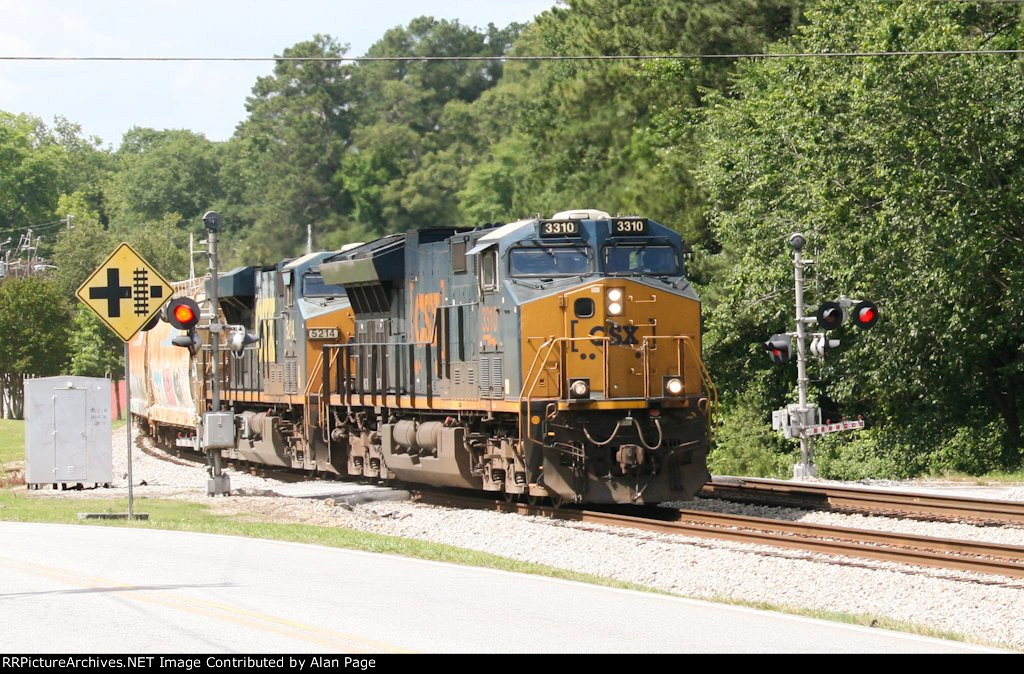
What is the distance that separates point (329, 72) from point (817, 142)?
102 metres

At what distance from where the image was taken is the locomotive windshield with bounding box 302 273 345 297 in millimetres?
30078

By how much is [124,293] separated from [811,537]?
10.5m

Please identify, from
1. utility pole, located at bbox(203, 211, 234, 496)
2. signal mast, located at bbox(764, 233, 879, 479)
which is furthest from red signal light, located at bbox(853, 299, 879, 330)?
utility pole, located at bbox(203, 211, 234, 496)

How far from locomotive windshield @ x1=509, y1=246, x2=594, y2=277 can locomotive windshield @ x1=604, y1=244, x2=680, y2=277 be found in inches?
13.0

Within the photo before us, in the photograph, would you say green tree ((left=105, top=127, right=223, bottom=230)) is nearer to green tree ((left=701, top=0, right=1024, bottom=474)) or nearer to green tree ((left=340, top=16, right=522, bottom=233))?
green tree ((left=340, top=16, right=522, bottom=233))

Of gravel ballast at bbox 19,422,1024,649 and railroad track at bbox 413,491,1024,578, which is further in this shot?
railroad track at bbox 413,491,1024,578

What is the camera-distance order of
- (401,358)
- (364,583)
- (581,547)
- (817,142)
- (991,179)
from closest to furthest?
(364,583)
(581,547)
(401,358)
(991,179)
(817,142)

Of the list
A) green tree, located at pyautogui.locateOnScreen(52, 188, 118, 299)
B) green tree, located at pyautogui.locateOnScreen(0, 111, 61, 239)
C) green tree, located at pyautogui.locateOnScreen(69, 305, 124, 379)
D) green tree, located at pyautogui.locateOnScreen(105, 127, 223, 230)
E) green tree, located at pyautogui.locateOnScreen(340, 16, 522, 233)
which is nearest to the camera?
green tree, located at pyautogui.locateOnScreen(69, 305, 124, 379)

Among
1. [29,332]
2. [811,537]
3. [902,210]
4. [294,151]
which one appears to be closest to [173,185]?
[294,151]

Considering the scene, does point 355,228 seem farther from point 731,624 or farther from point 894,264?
point 731,624

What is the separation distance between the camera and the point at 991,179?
107 ft

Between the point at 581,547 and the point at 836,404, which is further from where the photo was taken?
the point at 836,404

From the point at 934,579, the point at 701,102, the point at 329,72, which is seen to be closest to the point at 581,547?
the point at 934,579

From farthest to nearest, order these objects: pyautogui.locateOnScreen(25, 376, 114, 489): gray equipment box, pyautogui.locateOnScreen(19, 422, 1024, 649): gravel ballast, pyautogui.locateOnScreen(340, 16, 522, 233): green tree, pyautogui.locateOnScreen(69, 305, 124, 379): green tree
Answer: pyautogui.locateOnScreen(340, 16, 522, 233): green tree
pyautogui.locateOnScreen(69, 305, 124, 379): green tree
pyautogui.locateOnScreen(25, 376, 114, 489): gray equipment box
pyautogui.locateOnScreen(19, 422, 1024, 649): gravel ballast
